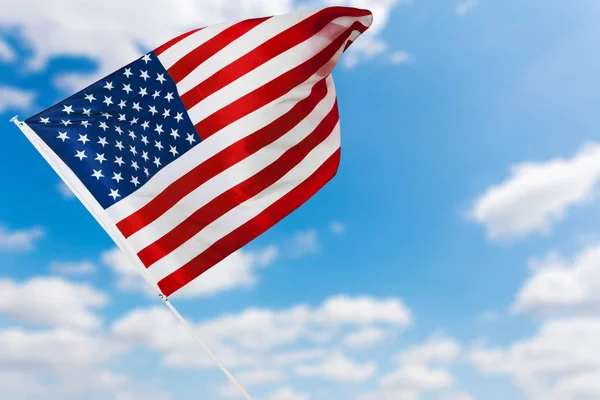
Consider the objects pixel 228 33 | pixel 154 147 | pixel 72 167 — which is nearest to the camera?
pixel 72 167

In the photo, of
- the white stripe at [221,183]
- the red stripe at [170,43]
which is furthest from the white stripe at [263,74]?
the red stripe at [170,43]

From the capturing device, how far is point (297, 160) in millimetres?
14250

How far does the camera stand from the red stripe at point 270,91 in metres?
13.6

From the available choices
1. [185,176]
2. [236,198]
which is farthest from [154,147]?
[236,198]

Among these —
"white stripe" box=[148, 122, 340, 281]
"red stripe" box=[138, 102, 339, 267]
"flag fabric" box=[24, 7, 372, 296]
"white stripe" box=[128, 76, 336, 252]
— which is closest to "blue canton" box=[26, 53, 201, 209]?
"flag fabric" box=[24, 7, 372, 296]

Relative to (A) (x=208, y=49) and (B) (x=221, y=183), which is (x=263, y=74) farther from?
(B) (x=221, y=183)

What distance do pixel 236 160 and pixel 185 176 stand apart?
1110 millimetres

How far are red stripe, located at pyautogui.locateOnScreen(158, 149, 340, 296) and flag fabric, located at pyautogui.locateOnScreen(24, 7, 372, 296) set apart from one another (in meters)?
0.02

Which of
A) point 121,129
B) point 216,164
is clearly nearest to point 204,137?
point 216,164

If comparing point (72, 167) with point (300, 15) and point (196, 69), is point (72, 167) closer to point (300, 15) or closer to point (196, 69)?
point (196, 69)

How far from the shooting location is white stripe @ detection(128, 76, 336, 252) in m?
12.6

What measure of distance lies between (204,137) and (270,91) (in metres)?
1.80

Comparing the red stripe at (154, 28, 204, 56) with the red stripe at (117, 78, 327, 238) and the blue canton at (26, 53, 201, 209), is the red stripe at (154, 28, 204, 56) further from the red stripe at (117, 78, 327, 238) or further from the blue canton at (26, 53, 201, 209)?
the red stripe at (117, 78, 327, 238)

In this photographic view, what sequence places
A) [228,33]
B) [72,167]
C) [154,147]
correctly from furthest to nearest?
[228,33], [154,147], [72,167]
